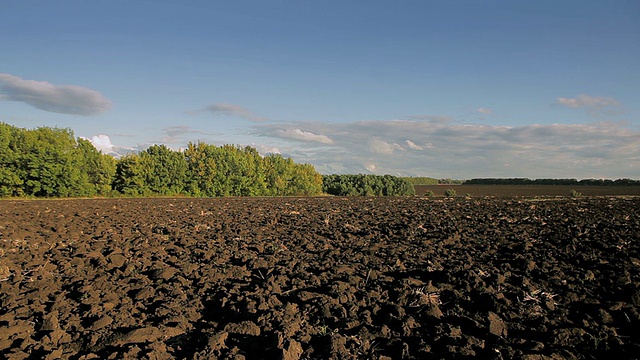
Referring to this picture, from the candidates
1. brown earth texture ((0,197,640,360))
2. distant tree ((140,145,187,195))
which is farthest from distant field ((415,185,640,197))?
brown earth texture ((0,197,640,360))

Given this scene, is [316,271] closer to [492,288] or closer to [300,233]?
[492,288]

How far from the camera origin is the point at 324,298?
6.05 metres

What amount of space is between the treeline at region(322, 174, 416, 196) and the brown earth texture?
79.2m

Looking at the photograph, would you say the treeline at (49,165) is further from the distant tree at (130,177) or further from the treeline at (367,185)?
the treeline at (367,185)

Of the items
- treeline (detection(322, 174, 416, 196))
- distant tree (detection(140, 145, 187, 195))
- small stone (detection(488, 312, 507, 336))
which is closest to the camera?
small stone (detection(488, 312, 507, 336))

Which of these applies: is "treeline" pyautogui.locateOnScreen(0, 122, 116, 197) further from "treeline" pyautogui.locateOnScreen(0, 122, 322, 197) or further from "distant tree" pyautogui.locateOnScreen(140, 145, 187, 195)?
"distant tree" pyautogui.locateOnScreen(140, 145, 187, 195)

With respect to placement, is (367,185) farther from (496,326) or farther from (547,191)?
(496,326)

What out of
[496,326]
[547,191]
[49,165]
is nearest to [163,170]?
[49,165]

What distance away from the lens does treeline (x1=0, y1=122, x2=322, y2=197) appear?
160ft

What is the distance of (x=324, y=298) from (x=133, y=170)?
2297 inches

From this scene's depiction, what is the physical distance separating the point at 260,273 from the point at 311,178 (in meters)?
73.6

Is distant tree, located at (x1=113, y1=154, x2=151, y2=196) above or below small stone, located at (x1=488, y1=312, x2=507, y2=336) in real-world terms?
above

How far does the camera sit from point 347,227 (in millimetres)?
14938

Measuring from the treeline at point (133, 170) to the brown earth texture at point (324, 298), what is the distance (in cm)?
4584
